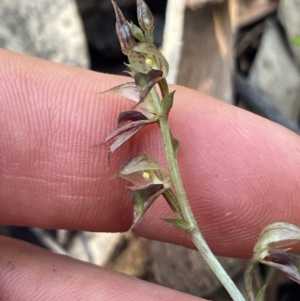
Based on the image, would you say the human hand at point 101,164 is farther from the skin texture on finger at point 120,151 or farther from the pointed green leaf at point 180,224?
the pointed green leaf at point 180,224

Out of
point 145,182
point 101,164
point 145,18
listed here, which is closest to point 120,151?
point 101,164

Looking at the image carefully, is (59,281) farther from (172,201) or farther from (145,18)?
(145,18)

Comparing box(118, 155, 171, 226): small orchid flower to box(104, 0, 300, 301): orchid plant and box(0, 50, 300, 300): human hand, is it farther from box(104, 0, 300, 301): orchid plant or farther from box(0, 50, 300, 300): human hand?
box(0, 50, 300, 300): human hand

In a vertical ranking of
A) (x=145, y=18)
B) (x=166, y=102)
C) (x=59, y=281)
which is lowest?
(x=59, y=281)

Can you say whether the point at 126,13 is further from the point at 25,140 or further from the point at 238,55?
the point at 25,140

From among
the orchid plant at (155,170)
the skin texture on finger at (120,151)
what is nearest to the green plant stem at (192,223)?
the orchid plant at (155,170)

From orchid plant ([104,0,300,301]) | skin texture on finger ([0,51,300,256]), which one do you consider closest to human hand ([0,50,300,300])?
skin texture on finger ([0,51,300,256])

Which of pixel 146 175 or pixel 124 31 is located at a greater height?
pixel 124 31
